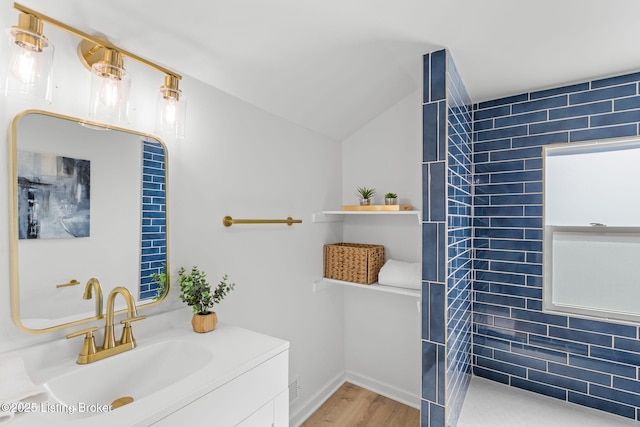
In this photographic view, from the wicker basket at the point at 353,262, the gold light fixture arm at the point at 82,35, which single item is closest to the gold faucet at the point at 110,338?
the gold light fixture arm at the point at 82,35

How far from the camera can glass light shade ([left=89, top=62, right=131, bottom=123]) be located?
43.9 inches

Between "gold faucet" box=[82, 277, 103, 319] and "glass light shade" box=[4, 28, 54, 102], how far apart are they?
62 centimetres

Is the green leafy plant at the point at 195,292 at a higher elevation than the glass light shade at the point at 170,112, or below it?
below

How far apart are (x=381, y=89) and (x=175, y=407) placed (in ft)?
6.47

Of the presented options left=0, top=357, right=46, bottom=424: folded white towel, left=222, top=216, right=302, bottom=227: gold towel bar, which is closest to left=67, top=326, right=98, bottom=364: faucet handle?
left=0, top=357, right=46, bottom=424: folded white towel

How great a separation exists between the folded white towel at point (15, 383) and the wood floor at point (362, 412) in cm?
169

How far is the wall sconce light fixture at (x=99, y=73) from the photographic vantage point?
924 mm

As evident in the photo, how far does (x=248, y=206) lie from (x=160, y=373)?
0.90 meters

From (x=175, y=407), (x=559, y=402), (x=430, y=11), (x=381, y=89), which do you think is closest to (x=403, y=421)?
(x=559, y=402)

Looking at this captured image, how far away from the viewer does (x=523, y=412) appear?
1.72 metres

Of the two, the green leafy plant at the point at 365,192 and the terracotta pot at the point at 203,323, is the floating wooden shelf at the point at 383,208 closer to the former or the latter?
the green leafy plant at the point at 365,192

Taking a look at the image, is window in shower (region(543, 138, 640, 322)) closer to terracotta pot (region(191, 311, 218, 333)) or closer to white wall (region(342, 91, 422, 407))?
white wall (region(342, 91, 422, 407))

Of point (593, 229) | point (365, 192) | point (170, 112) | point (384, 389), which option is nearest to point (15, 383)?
point (170, 112)

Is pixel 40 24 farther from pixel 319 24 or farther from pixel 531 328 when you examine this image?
pixel 531 328
